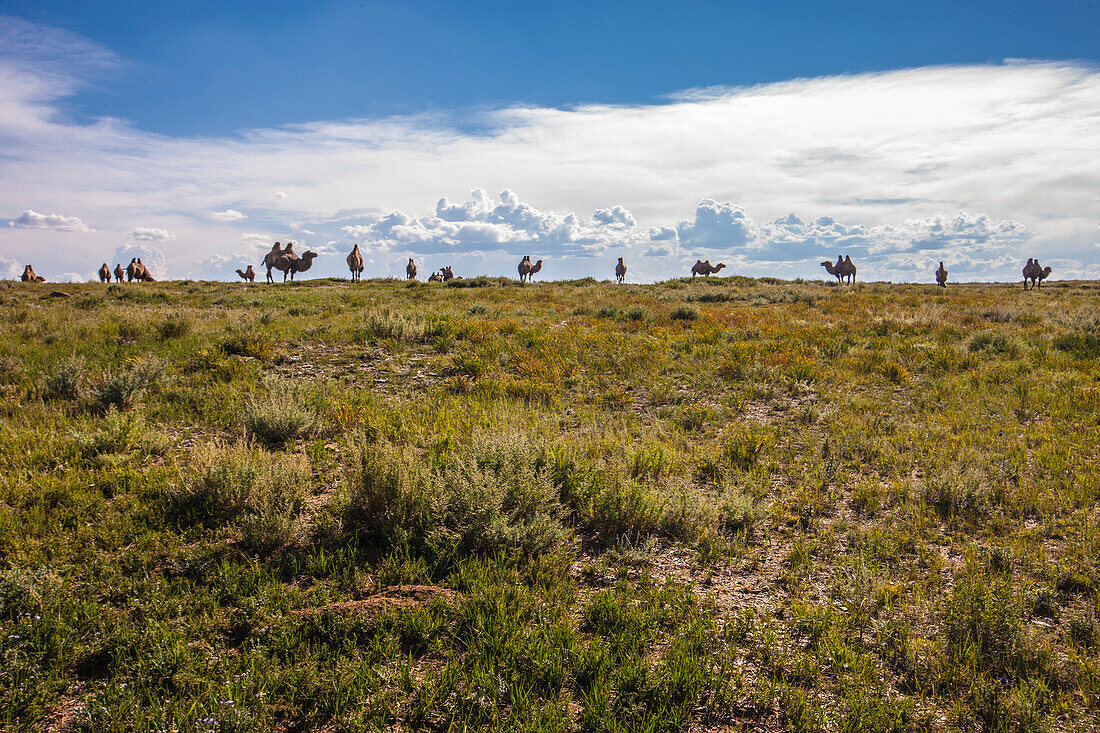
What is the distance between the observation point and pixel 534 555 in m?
4.21

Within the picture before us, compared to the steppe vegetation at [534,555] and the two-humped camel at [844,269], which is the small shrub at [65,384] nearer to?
the steppe vegetation at [534,555]

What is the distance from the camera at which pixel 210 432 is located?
6.37m

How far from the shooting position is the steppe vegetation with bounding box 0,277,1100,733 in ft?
9.43

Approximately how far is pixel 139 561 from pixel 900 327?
16976 millimetres

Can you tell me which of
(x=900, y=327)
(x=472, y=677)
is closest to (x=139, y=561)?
(x=472, y=677)

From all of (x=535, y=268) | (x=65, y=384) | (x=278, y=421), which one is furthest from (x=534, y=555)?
(x=535, y=268)

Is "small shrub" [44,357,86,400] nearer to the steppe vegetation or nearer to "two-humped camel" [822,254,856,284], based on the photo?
the steppe vegetation

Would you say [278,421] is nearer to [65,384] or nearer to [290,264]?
[65,384]

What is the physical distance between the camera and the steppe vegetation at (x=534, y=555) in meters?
2.88

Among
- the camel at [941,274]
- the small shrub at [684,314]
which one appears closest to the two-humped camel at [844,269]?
the camel at [941,274]

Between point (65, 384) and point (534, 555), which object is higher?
point (65, 384)

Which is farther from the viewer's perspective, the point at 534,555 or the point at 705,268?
the point at 705,268

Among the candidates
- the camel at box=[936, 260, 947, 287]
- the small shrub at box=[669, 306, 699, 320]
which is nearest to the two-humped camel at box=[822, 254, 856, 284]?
the camel at box=[936, 260, 947, 287]

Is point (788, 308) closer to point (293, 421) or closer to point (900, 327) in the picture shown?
Result: point (900, 327)
